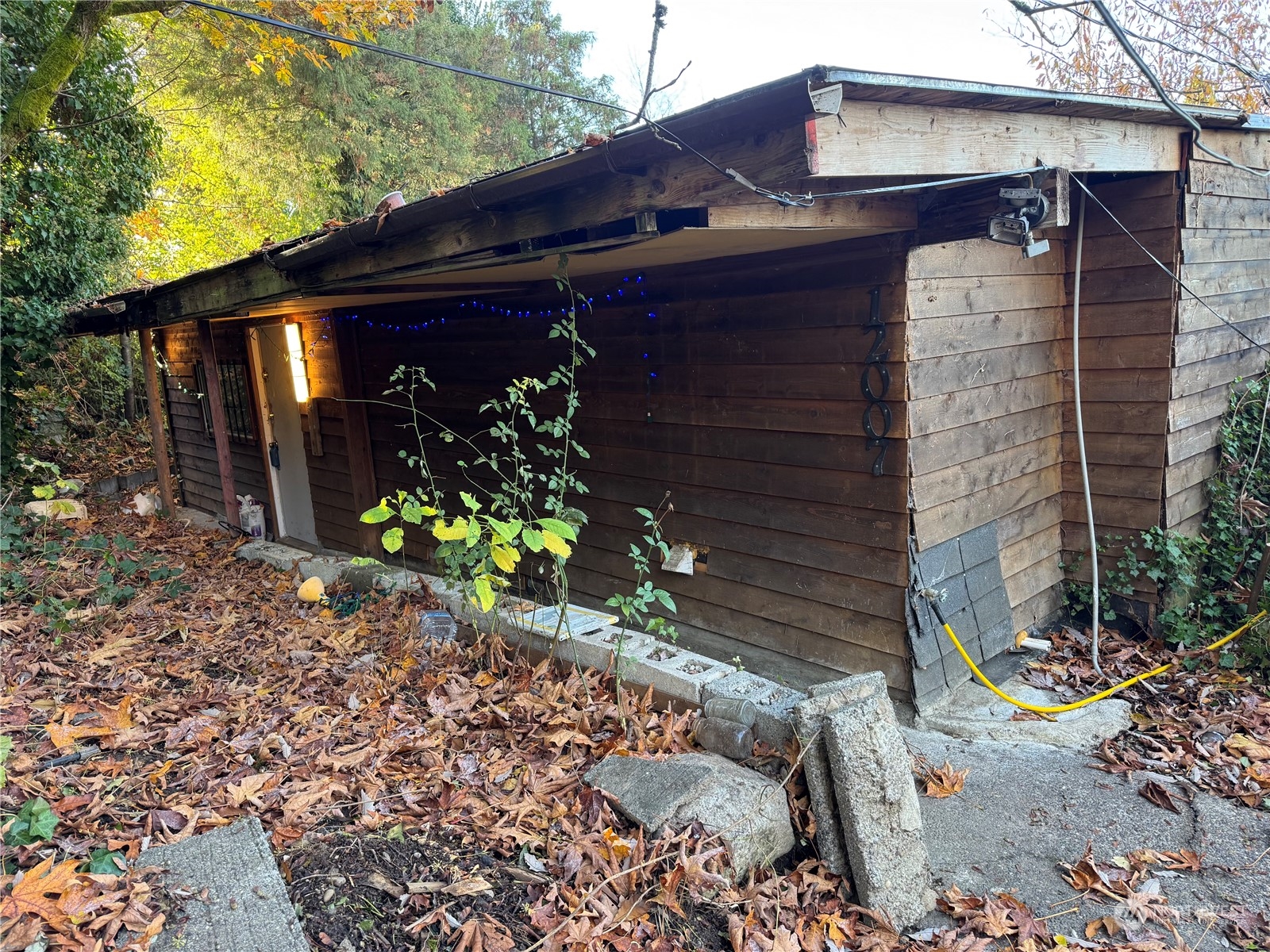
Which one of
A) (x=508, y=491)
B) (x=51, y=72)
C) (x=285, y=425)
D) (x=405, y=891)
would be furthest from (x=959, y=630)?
(x=51, y=72)

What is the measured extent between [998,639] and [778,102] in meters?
3.81

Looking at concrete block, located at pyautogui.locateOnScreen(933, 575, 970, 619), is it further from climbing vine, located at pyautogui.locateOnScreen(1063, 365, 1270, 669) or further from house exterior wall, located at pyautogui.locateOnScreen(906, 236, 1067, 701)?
climbing vine, located at pyautogui.locateOnScreen(1063, 365, 1270, 669)

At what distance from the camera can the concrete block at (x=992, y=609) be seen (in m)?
4.77

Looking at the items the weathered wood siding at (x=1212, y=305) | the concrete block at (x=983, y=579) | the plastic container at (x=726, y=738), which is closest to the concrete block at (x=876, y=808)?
the plastic container at (x=726, y=738)

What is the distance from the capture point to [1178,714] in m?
4.37

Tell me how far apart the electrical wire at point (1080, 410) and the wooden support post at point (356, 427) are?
21.1 feet

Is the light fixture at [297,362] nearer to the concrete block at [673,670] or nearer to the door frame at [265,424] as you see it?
the door frame at [265,424]

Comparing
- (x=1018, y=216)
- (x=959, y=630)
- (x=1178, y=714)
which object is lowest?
(x=1178, y=714)

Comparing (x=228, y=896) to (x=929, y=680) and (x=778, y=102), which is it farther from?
(x=929, y=680)

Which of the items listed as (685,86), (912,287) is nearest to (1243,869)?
(912,287)

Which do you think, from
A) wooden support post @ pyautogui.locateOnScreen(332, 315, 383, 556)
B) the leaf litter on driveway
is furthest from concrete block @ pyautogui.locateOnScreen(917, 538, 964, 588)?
wooden support post @ pyautogui.locateOnScreen(332, 315, 383, 556)

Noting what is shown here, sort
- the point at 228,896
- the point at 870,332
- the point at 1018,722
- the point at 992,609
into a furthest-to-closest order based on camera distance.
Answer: the point at 992,609 → the point at 1018,722 → the point at 870,332 → the point at 228,896

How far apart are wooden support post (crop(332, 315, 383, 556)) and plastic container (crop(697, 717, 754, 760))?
5.50m

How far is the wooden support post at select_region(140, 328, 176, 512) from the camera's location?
860cm
